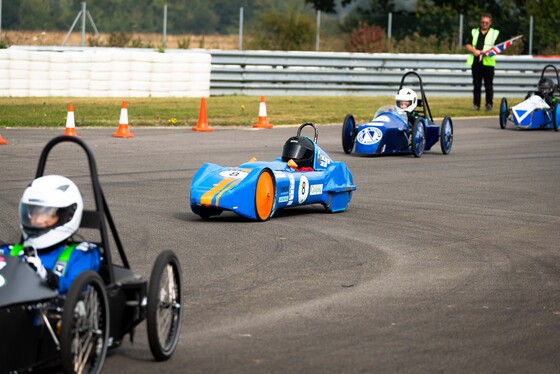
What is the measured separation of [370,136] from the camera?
18625 millimetres

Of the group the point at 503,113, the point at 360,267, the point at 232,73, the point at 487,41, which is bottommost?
the point at 360,267

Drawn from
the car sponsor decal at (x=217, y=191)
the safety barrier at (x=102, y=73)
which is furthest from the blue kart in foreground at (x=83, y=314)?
the safety barrier at (x=102, y=73)

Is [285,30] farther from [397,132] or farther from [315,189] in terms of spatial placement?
Result: [315,189]

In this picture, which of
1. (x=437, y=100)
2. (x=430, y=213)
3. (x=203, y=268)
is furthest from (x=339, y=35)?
(x=203, y=268)

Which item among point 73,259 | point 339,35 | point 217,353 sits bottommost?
point 217,353

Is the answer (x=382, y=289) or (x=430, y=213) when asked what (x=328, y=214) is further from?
(x=382, y=289)

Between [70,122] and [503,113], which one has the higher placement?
[503,113]

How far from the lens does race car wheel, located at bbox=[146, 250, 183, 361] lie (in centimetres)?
625

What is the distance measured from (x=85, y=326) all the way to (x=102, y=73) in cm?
2304

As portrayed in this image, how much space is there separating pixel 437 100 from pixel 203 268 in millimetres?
23825

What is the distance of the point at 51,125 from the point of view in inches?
874

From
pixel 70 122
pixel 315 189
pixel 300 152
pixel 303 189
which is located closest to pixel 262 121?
pixel 70 122

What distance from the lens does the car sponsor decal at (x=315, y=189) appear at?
40.8 ft

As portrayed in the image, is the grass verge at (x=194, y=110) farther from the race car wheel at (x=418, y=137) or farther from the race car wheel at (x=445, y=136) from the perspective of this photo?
the race car wheel at (x=418, y=137)
